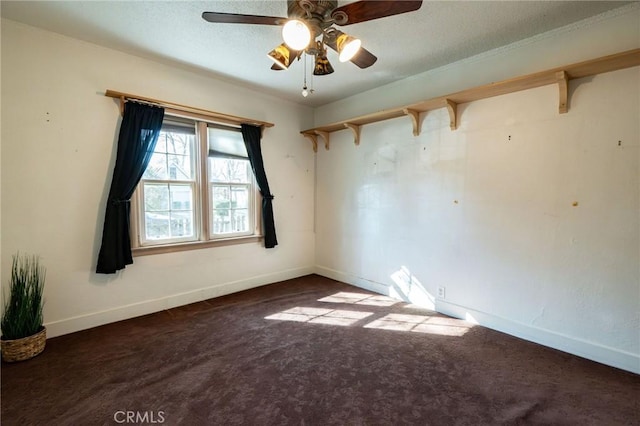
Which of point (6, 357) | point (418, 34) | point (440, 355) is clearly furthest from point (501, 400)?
point (6, 357)

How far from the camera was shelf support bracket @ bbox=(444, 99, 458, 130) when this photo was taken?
9.54 ft

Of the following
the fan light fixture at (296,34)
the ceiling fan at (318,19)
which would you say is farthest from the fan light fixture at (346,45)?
the fan light fixture at (296,34)

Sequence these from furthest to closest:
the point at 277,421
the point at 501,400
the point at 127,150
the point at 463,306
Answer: the point at 463,306 < the point at 127,150 < the point at 501,400 < the point at 277,421

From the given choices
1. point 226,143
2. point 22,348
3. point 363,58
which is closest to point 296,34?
point 363,58

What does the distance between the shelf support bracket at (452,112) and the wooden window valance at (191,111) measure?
2.23 m

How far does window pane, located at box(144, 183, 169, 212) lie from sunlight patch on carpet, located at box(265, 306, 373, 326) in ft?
5.64

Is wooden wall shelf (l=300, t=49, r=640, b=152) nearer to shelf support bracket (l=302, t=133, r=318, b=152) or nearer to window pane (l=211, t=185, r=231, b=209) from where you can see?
shelf support bracket (l=302, t=133, r=318, b=152)

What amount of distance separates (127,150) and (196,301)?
185 cm

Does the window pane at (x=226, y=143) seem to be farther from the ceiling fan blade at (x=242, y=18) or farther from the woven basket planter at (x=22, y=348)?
the woven basket planter at (x=22, y=348)

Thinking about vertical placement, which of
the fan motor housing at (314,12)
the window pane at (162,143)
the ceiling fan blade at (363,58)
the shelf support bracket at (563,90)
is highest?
the fan motor housing at (314,12)

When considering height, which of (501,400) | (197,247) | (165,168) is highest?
(165,168)

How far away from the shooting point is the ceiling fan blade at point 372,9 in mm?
1508

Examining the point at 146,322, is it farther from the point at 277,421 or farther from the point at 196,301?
the point at 277,421

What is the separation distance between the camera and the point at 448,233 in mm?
3129
